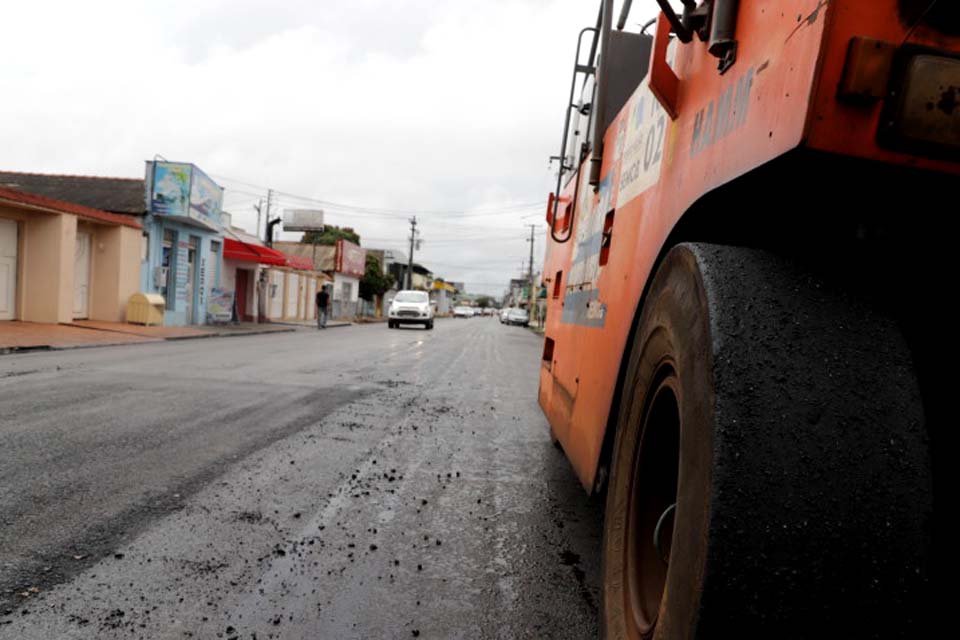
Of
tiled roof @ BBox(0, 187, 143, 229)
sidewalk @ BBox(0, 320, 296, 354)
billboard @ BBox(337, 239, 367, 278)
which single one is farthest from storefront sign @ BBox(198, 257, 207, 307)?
billboard @ BBox(337, 239, 367, 278)

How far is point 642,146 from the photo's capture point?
250 cm

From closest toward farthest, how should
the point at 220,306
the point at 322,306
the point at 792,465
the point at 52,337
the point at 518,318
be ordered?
the point at 792,465, the point at 52,337, the point at 220,306, the point at 322,306, the point at 518,318

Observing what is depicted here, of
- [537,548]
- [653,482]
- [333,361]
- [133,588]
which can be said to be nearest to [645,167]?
[653,482]

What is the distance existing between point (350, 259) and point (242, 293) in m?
20.2

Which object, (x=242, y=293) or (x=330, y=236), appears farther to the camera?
(x=330, y=236)

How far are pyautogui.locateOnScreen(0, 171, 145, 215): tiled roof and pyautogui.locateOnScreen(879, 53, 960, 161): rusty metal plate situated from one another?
23949mm

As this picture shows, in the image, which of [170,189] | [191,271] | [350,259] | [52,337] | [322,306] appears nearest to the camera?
[52,337]

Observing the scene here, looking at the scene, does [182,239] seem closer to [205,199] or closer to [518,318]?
[205,199]

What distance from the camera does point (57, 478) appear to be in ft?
13.5

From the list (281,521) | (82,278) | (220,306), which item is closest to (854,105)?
(281,521)

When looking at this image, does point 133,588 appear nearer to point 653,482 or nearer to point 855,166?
point 653,482

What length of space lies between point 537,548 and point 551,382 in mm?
1558

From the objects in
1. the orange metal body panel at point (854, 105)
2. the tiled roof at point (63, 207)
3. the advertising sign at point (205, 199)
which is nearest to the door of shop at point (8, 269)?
the tiled roof at point (63, 207)

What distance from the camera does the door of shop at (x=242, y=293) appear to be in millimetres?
30844
